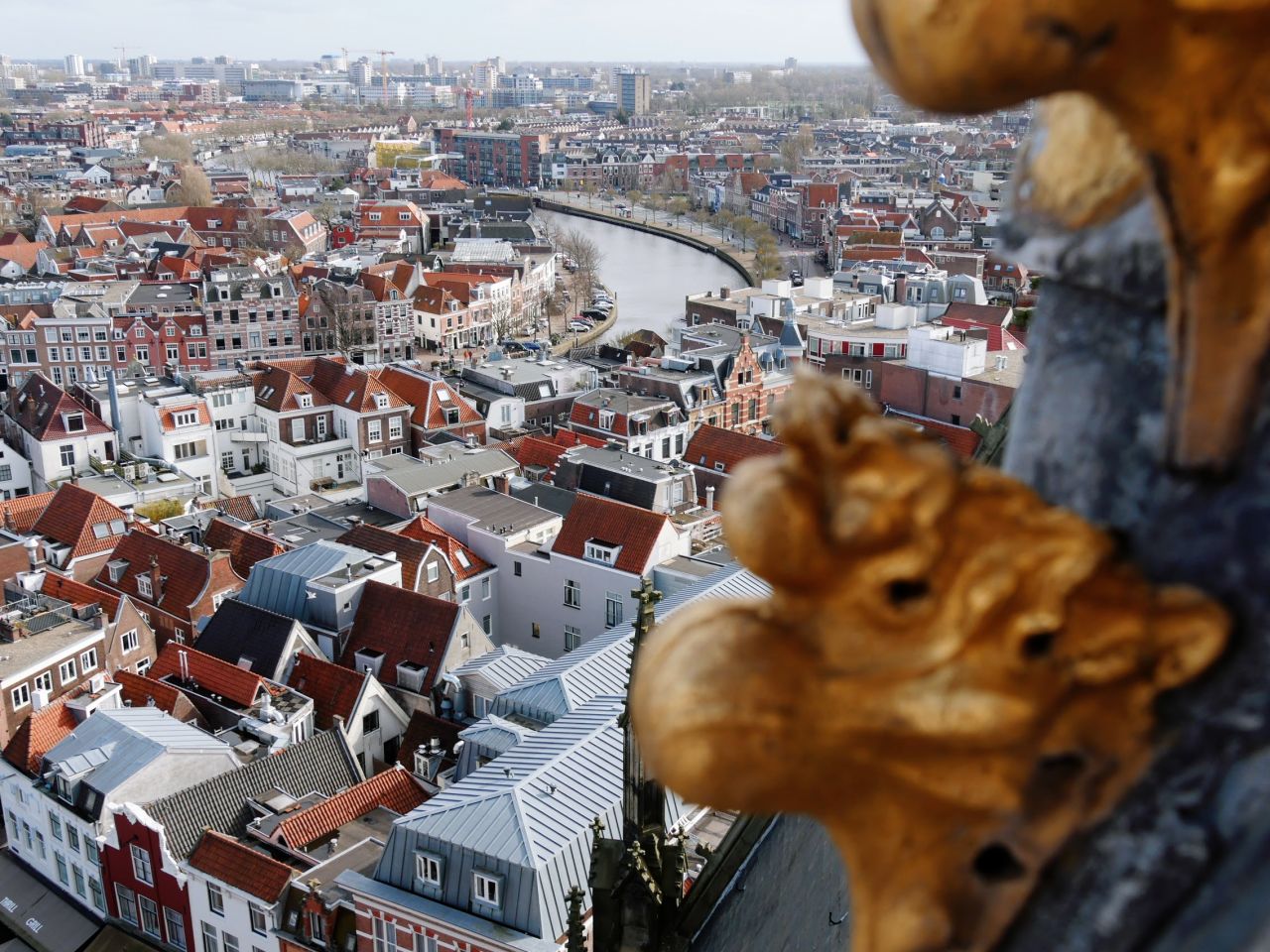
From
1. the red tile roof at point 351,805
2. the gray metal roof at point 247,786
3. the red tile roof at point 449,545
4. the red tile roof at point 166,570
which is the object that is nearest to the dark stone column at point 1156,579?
→ the red tile roof at point 351,805

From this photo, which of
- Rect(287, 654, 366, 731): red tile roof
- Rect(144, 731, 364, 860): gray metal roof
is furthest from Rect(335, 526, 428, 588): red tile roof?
Rect(144, 731, 364, 860): gray metal roof

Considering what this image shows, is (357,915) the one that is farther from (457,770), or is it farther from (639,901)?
(639,901)

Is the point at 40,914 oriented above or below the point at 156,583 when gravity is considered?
below

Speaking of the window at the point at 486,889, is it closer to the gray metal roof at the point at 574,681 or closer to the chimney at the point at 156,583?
the gray metal roof at the point at 574,681

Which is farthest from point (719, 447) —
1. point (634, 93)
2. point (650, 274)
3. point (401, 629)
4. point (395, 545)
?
point (634, 93)

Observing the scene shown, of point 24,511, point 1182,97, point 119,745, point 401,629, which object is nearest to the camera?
point 1182,97

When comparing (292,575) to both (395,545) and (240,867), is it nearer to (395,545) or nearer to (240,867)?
(395,545)
